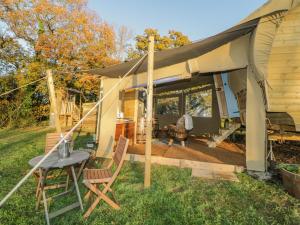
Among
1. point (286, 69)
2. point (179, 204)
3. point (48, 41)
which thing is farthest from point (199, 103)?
point (48, 41)

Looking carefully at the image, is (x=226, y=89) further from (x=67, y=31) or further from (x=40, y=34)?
(x=40, y=34)

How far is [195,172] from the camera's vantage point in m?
4.30

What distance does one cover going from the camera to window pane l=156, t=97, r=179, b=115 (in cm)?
1057

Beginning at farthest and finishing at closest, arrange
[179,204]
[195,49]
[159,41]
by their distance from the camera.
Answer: [159,41] → [195,49] → [179,204]

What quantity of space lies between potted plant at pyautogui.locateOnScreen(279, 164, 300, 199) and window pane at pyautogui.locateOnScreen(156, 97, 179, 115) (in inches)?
281

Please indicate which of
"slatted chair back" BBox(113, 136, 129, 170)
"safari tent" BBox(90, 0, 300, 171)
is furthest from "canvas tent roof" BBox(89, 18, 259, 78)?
"slatted chair back" BBox(113, 136, 129, 170)

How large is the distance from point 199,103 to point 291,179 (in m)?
6.78

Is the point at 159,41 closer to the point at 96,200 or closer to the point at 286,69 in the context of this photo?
the point at 286,69

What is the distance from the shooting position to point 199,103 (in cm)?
986

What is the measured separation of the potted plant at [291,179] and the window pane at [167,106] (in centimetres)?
713

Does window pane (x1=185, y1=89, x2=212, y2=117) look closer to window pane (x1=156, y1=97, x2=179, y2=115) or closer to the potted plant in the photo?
window pane (x1=156, y1=97, x2=179, y2=115)

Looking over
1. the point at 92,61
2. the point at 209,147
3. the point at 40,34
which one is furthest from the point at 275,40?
the point at 40,34

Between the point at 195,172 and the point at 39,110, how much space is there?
40.2ft

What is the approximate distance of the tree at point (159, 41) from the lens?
17.7 metres
